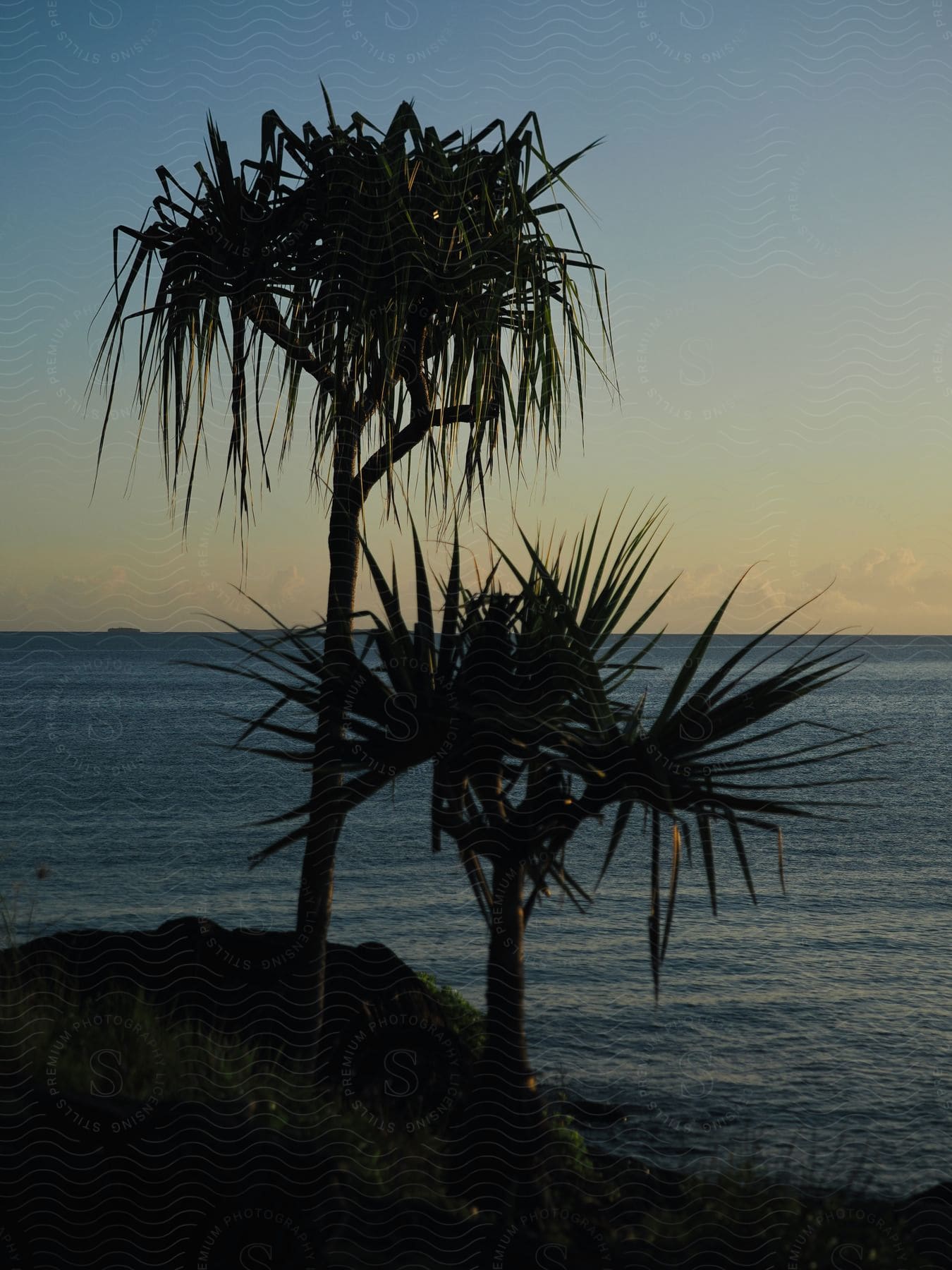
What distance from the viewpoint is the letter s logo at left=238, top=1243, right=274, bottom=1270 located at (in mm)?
3693

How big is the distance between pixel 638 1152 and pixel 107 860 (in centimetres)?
1649

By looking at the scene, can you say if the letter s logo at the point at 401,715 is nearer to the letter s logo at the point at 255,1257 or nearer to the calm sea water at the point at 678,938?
the letter s logo at the point at 255,1257

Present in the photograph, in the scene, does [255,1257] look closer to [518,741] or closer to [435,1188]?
[435,1188]

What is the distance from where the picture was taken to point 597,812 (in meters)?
4.90

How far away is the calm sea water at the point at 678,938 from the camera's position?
9.49 metres

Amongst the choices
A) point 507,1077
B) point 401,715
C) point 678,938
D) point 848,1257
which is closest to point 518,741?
point 401,715

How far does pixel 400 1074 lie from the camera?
6301mm

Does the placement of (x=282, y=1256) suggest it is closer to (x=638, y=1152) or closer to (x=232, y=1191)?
(x=232, y=1191)

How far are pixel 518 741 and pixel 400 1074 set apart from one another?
104 inches

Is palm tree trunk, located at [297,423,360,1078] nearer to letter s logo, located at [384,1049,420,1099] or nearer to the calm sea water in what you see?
letter s logo, located at [384,1049,420,1099]

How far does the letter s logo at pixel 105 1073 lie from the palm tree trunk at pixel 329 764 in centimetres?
93

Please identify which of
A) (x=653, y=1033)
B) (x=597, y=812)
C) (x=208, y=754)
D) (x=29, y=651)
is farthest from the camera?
(x=29, y=651)

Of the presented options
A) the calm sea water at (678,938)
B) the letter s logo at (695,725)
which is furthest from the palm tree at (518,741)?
the calm sea water at (678,938)

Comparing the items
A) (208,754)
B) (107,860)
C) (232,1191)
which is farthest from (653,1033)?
(208,754)
